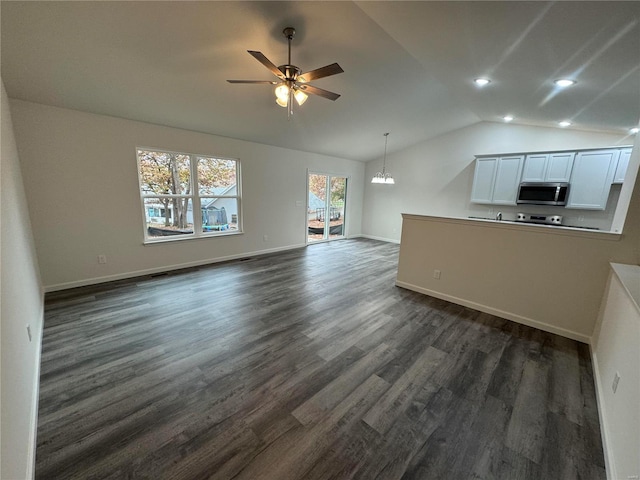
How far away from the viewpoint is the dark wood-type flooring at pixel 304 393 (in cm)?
142

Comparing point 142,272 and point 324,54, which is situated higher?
point 324,54

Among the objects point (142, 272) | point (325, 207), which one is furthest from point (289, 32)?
point (325, 207)

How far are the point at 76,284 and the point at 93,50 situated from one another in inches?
120

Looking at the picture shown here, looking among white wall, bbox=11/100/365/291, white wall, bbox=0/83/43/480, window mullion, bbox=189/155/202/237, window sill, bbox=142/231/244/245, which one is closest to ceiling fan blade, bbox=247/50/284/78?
white wall, bbox=0/83/43/480

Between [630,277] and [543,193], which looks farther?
[543,193]

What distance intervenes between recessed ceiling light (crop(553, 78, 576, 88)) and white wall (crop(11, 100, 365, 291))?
171 inches

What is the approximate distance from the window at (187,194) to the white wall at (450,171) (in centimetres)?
402

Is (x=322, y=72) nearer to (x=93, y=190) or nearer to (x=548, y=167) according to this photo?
(x=93, y=190)

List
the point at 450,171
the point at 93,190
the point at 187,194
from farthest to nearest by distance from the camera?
the point at 450,171
the point at 187,194
the point at 93,190

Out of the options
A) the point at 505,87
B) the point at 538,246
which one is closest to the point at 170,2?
the point at 505,87

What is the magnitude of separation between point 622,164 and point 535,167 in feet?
3.79

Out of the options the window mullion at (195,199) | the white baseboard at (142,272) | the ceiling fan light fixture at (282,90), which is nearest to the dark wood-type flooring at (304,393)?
the white baseboard at (142,272)

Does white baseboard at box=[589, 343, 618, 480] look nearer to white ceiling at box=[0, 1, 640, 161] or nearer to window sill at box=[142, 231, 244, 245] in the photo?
white ceiling at box=[0, 1, 640, 161]

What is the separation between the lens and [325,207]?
7250 millimetres
